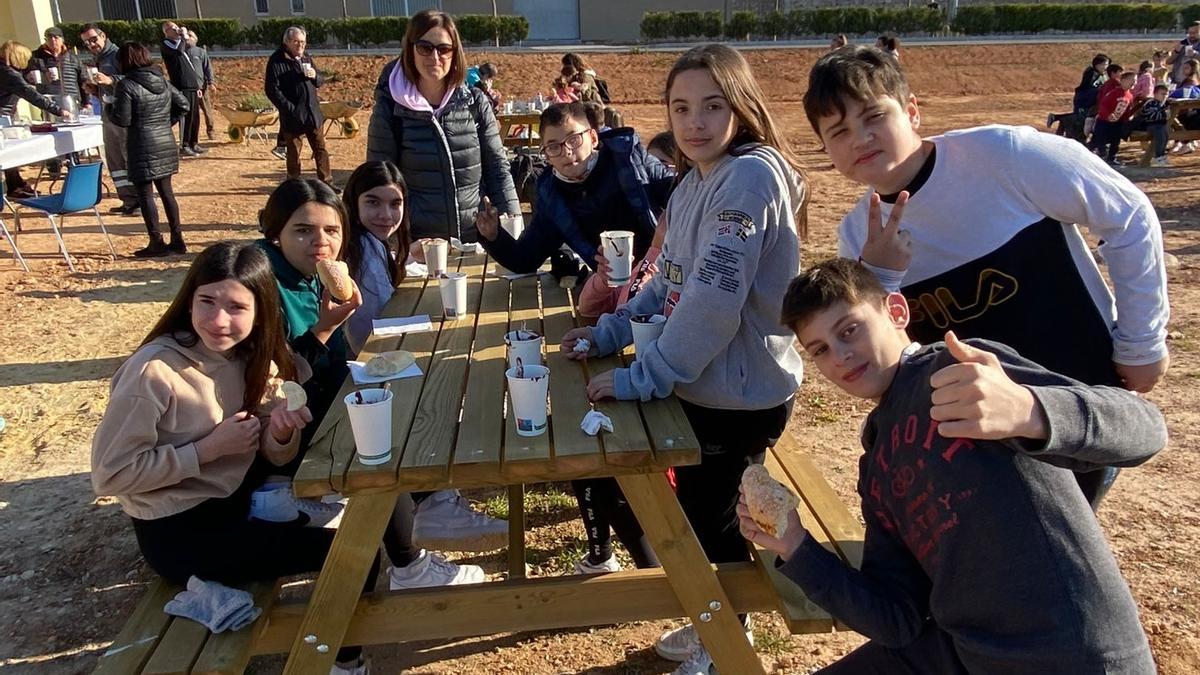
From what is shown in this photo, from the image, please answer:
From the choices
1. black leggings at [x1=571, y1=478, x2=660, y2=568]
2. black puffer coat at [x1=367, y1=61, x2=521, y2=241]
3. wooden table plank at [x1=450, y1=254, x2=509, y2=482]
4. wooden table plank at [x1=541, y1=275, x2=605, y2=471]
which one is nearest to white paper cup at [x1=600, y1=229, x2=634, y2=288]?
wooden table plank at [x1=541, y1=275, x2=605, y2=471]

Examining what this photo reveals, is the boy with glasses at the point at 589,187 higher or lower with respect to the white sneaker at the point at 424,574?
higher

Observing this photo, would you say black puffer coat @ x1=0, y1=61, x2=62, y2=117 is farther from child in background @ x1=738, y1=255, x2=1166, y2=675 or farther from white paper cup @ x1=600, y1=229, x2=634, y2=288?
child in background @ x1=738, y1=255, x2=1166, y2=675

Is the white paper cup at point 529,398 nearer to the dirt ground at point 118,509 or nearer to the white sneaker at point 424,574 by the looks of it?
the white sneaker at point 424,574

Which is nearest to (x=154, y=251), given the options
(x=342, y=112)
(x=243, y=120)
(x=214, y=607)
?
(x=243, y=120)

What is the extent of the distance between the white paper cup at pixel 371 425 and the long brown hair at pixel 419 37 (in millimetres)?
2489

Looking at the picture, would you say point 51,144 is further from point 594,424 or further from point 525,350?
point 594,424

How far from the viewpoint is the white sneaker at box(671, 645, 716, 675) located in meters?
2.65

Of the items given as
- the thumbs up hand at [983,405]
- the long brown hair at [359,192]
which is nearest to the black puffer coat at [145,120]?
the long brown hair at [359,192]

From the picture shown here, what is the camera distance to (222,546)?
2.30 m

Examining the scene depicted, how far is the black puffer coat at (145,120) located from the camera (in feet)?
24.6

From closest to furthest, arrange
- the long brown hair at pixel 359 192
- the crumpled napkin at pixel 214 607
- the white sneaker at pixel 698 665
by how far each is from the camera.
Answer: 1. the crumpled napkin at pixel 214 607
2. the white sneaker at pixel 698 665
3. the long brown hair at pixel 359 192

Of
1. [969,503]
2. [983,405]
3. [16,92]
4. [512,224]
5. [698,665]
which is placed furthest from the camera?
[16,92]

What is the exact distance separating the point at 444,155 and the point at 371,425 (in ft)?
8.35

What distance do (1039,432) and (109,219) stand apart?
10.6 meters
